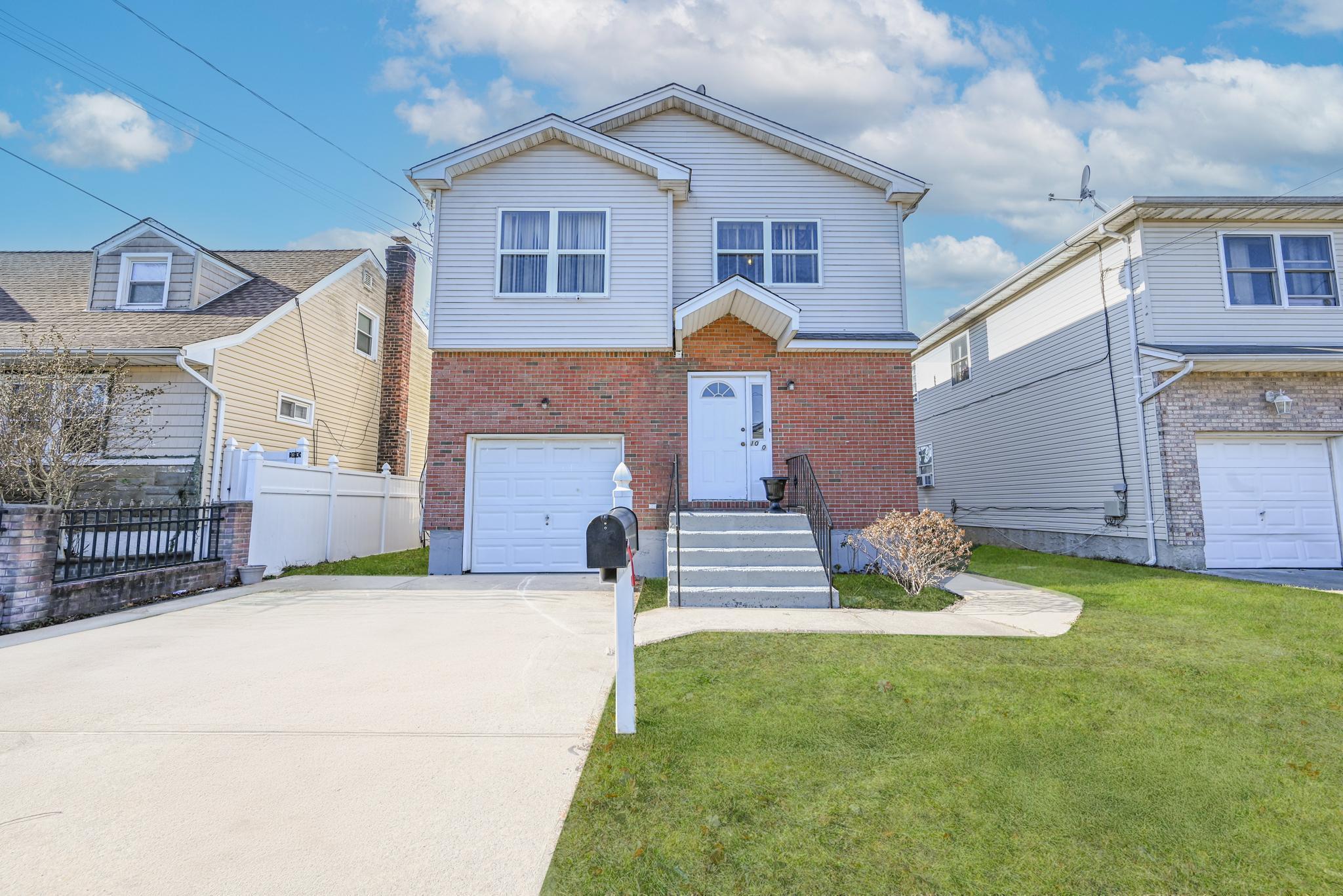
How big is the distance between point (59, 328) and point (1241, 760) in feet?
58.0

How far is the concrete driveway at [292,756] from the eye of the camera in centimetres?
249

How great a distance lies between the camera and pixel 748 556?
8.88m

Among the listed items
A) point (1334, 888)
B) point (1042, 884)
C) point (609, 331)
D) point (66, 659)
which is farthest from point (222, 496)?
point (1334, 888)

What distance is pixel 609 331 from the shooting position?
446 inches

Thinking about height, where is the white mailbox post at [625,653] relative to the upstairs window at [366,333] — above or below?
below

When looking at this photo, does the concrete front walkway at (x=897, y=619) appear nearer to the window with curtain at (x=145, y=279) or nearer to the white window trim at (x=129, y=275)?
the white window trim at (x=129, y=275)

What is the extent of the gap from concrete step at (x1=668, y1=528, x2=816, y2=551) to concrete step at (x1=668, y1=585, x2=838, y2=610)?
1.11m

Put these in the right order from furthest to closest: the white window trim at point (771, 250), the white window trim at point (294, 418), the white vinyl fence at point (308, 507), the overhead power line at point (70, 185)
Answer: the white window trim at point (294, 418)
the white window trim at point (771, 250)
the overhead power line at point (70, 185)
the white vinyl fence at point (308, 507)

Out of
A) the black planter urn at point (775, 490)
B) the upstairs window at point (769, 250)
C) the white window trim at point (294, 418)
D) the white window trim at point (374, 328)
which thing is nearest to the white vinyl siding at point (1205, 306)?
the upstairs window at point (769, 250)

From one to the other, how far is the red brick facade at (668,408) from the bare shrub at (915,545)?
1.67m

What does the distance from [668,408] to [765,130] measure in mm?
5669

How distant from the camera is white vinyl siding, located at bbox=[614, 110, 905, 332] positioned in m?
11.9

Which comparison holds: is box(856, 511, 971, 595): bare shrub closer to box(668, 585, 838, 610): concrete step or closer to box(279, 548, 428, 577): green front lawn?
box(668, 585, 838, 610): concrete step

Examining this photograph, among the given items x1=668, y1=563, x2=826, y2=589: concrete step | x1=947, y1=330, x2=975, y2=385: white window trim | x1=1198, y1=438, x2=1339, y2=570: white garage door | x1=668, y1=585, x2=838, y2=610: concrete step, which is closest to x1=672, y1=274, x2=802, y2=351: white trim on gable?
x1=668, y1=563, x2=826, y2=589: concrete step
